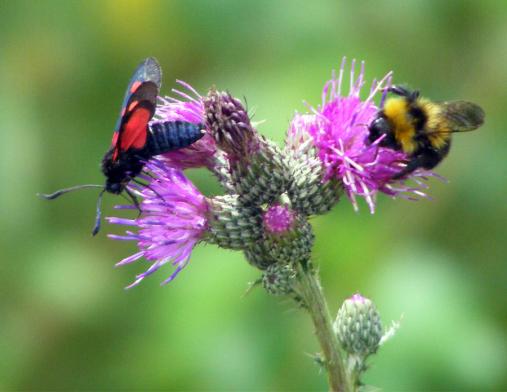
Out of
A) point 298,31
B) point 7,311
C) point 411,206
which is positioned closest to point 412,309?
point 411,206

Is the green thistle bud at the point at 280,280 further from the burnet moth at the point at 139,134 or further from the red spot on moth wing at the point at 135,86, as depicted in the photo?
the red spot on moth wing at the point at 135,86

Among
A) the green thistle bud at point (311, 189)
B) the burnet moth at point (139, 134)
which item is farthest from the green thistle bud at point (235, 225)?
the burnet moth at point (139, 134)

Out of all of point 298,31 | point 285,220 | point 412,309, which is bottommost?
point 412,309

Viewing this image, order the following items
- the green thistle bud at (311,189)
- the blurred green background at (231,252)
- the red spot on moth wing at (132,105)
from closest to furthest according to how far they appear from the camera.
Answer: the red spot on moth wing at (132,105), the green thistle bud at (311,189), the blurred green background at (231,252)

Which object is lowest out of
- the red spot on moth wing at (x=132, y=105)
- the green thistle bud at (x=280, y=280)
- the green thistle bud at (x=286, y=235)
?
the green thistle bud at (x=280, y=280)

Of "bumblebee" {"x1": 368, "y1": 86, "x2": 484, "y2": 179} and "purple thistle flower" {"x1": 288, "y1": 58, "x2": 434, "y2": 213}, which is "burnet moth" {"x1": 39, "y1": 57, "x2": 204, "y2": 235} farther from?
"bumblebee" {"x1": 368, "y1": 86, "x2": 484, "y2": 179}

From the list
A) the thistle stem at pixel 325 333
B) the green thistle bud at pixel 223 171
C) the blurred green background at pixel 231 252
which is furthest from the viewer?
the blurred green background at pixel 231 252

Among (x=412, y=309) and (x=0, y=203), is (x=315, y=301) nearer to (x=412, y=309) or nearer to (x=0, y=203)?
(x=412, y=309)
